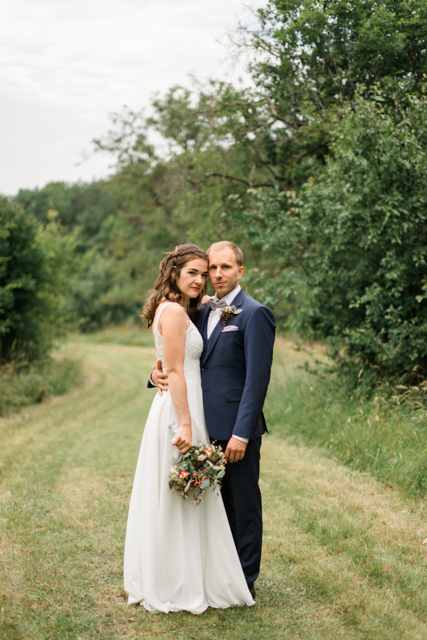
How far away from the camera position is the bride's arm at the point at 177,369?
3158 millimetres

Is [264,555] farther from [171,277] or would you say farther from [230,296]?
[171,277]

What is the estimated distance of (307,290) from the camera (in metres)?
7.82

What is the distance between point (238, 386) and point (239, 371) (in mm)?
98

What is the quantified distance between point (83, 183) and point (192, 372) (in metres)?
64.9

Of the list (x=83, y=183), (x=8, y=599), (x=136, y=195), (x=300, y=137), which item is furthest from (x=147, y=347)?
(x=83, y=183)

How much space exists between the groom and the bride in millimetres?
106

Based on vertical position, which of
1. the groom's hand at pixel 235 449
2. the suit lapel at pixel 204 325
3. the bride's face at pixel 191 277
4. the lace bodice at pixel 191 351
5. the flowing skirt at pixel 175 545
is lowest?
the flowing skirt at pixel 175 545

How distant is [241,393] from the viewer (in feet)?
10.8

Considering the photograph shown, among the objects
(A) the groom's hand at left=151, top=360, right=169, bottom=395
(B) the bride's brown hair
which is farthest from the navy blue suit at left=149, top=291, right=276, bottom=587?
(B) the bride's brown hair

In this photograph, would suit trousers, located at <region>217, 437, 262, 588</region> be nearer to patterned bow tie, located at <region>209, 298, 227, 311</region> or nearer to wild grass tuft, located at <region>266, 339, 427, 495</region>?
patterned bow tie, located at <region>209, 298, 227, 311</region>

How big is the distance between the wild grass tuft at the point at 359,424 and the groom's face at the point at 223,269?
2.92 m

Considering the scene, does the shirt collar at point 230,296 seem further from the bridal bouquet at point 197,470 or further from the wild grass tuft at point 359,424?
the wild grass tuft at point 359,424

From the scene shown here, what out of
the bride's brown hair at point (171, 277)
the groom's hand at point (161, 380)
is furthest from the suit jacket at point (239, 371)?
the bride's brown hair at point (171, 277)

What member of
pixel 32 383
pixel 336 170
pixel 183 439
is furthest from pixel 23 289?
pixel 183 439
